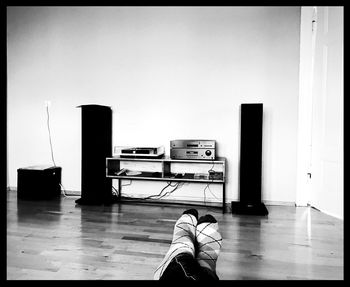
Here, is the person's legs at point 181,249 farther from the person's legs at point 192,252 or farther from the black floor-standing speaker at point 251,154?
the black floor-standing speaker at point 251,154

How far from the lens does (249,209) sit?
2.64 metres

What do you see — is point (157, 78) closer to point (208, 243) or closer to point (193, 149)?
point (193, 149)

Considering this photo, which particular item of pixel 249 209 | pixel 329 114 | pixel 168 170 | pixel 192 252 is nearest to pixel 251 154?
pixel 249 209

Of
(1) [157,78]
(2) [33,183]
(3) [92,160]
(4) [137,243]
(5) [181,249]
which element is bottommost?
(4) [137,243]

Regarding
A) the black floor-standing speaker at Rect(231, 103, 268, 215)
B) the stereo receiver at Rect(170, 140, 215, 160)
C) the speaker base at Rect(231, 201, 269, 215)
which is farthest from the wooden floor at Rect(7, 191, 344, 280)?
the stereo receiver at Rect(170, 140, 215, 160)

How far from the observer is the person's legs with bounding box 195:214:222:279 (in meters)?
1.07

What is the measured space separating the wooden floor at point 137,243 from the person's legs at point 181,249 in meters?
0.32

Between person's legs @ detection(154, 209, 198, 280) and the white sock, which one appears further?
the white sock

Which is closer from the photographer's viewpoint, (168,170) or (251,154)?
(251,154)

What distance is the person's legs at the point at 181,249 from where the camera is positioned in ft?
2.33

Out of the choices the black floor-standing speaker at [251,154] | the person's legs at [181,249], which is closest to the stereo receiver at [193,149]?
the black floor-standing speaker at [251,154]

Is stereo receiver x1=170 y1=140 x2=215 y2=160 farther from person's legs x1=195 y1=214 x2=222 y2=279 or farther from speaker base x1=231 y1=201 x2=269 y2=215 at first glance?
person's legs x1=195 y1=214 x2=222 y2=279

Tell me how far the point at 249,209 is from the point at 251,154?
51 cm
